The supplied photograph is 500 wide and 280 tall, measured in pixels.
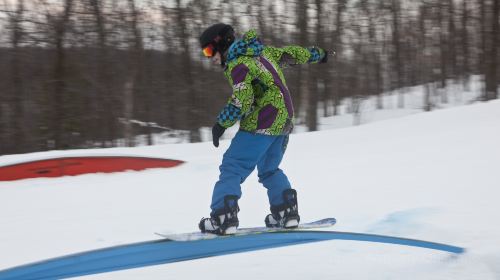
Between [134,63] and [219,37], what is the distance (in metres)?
13.0

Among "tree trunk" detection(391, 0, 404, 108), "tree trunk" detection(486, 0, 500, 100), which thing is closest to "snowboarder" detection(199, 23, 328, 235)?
"tree trunk" detection(486, 0, 500, 100)

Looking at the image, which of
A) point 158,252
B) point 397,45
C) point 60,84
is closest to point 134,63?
point 60,84

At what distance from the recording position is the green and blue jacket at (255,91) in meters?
3.01

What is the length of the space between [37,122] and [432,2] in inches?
563

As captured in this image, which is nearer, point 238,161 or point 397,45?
point 238,161

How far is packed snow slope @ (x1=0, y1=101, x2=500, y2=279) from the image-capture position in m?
3.54

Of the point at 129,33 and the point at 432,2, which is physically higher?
the point at 432,2

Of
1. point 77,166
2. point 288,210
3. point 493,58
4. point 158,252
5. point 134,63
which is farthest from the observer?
point 493,58

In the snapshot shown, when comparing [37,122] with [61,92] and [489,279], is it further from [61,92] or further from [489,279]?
[489,279]

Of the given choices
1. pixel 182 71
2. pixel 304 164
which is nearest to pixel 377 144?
pixel 304 164

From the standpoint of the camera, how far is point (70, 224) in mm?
5043

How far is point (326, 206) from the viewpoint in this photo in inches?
210

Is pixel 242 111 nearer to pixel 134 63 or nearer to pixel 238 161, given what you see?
pixel 238 161

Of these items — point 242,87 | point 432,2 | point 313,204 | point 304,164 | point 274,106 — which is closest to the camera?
point 242,87
